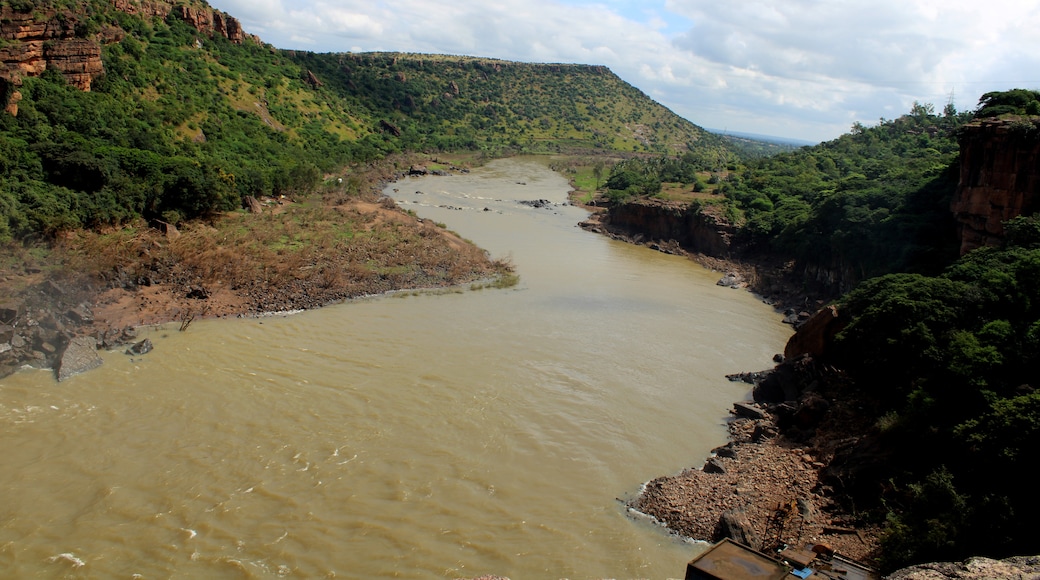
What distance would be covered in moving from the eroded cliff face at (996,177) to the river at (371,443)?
791 centimetres

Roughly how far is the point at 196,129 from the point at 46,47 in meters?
8.88

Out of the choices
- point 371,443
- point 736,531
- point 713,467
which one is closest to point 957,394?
point 713,467

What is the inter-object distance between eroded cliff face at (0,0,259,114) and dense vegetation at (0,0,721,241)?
36 cm

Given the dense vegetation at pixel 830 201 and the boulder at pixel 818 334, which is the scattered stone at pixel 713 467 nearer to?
the dense vegetation at pixel 830 201

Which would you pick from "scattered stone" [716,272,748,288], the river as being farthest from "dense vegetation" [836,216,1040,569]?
"scattered stone" [716,272,748,288]

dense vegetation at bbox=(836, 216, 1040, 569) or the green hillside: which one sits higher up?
the green hillside

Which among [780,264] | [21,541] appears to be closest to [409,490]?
[21,541]

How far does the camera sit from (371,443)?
15.9m

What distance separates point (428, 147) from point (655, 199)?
41545 millimetres

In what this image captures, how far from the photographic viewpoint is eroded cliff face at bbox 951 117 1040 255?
22031mm

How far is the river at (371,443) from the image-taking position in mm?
12086

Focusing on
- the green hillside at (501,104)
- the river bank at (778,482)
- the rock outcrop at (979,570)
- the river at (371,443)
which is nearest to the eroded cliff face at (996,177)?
the river at (371,443)

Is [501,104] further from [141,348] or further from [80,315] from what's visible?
[141,348]

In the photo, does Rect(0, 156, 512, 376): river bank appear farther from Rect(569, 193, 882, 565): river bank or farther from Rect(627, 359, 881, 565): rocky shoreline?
Rect(627, 359, 881, 565): rocky shoreline
